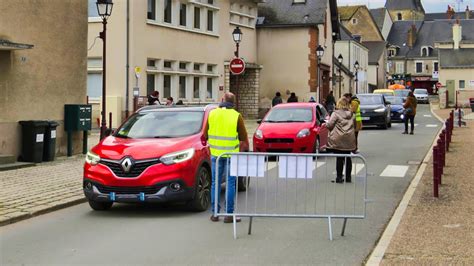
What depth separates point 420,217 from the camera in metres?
8.90

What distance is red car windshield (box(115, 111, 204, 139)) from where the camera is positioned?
33.7 ft

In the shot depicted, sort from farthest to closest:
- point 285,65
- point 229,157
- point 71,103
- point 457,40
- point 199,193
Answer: point 457,40, point 285,65, point 71,103, point 199,193, point 229,157

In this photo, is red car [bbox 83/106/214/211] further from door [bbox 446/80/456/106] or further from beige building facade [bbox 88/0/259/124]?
door [bbox 446/80/456/106]

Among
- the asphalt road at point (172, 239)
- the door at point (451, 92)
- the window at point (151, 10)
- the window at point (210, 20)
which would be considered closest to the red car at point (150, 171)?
the asphalt road at point (172, 239)

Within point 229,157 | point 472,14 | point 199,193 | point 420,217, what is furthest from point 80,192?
point 472,14

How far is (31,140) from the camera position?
15.3 metres

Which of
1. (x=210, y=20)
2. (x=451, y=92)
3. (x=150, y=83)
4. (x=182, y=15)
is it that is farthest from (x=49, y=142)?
(x=451, y=92)

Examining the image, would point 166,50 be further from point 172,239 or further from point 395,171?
point 172,239

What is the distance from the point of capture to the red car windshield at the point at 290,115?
17.9 m

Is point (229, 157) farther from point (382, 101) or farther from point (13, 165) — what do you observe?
point (382, 101)

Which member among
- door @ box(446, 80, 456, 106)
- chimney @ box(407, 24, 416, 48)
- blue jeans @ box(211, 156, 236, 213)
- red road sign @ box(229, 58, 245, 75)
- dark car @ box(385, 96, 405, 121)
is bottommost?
blue jeans @ box(211, 156, 236, 213)

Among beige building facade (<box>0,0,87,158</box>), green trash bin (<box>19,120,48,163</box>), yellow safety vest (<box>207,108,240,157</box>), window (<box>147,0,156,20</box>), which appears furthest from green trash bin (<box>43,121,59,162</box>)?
window (<box>147,0,156,20</box>)

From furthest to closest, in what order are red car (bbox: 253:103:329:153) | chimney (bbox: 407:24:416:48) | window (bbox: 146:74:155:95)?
chimney (bbox: 407:24:416:48) → window (bbox: 146:74:155:95) → red car (bbox: 253:103:329:153)

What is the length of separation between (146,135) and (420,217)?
4353mm
